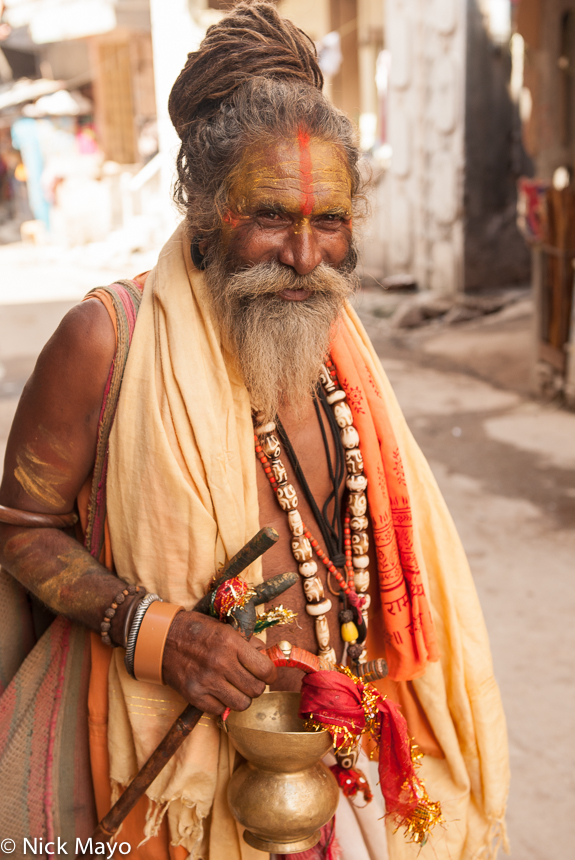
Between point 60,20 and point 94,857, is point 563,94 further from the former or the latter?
point 60,20

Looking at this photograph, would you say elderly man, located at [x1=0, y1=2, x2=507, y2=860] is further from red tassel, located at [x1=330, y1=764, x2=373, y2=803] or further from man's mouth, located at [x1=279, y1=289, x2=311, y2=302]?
red tassel, located at [x1=330, y1=764, x2=373, y2=803]

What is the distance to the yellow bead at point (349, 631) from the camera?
1.75 m

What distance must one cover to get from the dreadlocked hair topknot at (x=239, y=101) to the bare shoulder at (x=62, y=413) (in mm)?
328

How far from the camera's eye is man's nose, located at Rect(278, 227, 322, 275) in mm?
1509

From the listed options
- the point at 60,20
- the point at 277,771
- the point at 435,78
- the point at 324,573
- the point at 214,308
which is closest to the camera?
the point at 277,771

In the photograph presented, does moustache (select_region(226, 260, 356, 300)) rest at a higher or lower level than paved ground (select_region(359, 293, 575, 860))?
higher

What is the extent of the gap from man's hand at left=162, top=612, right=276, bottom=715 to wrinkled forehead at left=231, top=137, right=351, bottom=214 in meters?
0.83

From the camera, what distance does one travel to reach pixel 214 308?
1551 millimetres

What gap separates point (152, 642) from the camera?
4.62ft

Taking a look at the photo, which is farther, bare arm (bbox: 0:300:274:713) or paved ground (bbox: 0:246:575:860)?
paved ground (bbox: 0:246:575:860)

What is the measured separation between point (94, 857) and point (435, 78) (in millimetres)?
→ 10668

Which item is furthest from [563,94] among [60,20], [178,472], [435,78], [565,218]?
[60,20]

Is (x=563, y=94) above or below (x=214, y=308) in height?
above

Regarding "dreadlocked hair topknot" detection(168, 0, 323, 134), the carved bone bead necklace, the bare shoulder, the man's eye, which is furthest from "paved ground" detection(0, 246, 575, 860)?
"dreadlocked hair topknot" detection(168, 0, 323, 134)
